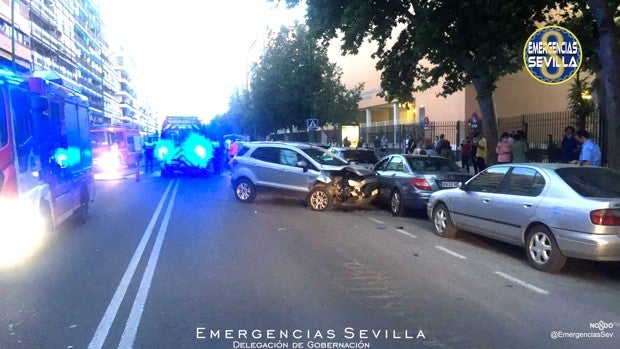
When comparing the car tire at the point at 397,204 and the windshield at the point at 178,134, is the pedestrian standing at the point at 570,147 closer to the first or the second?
the car tire at the point at 397,204

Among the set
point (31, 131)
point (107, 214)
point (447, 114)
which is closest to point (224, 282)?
point (31, 131)

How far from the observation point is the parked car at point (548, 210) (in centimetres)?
670

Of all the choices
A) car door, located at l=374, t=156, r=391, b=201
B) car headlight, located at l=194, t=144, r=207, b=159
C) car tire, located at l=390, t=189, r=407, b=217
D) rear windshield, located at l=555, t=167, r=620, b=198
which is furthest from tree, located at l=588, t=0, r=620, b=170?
car headlight, located at l=194, t=144, r=207, b=159

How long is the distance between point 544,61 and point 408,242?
11.8 feet

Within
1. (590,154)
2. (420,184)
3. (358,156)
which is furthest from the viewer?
(358,156)

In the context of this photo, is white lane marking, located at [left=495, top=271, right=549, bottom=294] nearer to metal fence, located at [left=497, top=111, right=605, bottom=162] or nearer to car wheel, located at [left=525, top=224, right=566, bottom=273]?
car wheel, located at [left=525, top=224, right=566, bottom=273]

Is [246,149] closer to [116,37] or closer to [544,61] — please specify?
[544,61]

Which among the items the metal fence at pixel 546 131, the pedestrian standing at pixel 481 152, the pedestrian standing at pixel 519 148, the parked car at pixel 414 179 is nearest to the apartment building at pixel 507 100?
the metal fence at pixel 546 131

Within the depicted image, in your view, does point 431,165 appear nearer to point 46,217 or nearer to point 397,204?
point 397,204

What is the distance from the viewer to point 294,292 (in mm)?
6211

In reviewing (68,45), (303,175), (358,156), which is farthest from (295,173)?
(68,45)

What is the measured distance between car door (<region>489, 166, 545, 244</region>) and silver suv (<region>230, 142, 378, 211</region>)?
561cm

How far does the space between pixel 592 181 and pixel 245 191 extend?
9.59 metres

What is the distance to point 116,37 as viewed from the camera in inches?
5251
